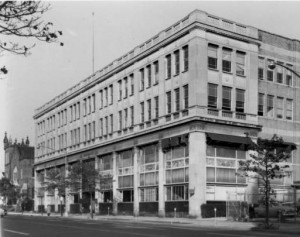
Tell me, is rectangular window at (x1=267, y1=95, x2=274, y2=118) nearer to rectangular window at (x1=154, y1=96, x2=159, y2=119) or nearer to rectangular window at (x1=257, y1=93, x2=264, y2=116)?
rectangular window at (x1=257, y1=93, x2=264, y2=116)

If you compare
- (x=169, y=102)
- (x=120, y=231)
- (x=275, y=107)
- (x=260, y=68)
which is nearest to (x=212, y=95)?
(x=169, y=102)

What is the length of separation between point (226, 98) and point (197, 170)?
305 inches

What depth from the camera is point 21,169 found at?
115 metres

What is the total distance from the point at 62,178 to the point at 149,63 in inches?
832

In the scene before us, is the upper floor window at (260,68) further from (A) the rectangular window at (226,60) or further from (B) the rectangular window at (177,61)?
(B) the rectangular window at (177,61)

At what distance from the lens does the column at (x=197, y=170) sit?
42.3 metres

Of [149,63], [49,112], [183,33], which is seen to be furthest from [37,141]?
[183,33]

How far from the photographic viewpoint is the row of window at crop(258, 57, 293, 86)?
162 ft

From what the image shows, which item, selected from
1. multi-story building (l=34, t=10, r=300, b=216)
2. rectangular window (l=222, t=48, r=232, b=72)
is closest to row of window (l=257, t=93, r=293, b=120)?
multi-story building (l=34, t=10, r=300, b=216)

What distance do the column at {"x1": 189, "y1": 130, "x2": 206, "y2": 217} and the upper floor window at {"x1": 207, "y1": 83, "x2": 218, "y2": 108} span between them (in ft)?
10.5

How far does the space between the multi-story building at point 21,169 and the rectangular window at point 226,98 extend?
62.6 meters

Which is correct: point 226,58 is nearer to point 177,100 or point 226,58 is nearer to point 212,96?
point 212,96

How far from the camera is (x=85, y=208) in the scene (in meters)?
65.6

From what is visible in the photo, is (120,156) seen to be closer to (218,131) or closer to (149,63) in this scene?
(149,63)
